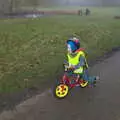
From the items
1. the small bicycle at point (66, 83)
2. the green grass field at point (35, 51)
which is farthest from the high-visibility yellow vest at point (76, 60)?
the green grass field at point (35, 51)

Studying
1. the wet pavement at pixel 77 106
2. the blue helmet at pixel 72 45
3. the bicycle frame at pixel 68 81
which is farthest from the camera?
the blue helmet at pixel 72 45

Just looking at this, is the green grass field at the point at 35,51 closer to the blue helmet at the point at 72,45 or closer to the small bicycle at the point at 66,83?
the small bicycle at the point at 66,83

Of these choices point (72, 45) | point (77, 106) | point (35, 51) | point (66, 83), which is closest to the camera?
point (77, 106)

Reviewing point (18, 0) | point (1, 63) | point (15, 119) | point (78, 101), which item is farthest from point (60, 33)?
point (18, 0)

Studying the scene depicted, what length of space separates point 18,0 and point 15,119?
3255 cm

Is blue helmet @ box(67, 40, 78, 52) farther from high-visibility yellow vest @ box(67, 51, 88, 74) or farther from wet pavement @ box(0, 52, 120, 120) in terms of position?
wet pavement @ box(0, 52, 120, 120)

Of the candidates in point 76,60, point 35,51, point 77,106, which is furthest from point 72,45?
point 35,51

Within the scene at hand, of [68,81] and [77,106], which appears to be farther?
[68,81]

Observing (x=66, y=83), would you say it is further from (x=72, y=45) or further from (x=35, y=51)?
(x=35, y=51)

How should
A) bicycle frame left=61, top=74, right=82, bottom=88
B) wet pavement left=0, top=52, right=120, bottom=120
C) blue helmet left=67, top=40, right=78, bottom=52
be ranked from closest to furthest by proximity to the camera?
wet pavement left=0, top=52, right=120, bottom=120 → bicycle frame left=61, top=74, right=82, bottom=88 → blue helmet left=67, top=40, right=78, bottom=52

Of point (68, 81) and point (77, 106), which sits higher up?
point (68, 81)

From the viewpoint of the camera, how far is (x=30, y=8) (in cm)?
4138

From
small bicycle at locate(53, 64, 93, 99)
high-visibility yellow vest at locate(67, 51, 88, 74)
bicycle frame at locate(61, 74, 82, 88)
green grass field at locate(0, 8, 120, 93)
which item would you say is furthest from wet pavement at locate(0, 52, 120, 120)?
green grass field at locate(0, 8, 120, 93)

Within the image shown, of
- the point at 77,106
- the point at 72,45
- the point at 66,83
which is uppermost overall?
the point at 72,45
